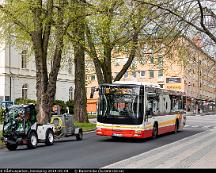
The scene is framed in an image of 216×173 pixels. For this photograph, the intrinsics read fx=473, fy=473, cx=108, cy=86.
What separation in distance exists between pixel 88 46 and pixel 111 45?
2818mm

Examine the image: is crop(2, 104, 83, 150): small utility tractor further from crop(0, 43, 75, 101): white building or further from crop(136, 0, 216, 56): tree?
crop(0, 43, 75, 101): white building

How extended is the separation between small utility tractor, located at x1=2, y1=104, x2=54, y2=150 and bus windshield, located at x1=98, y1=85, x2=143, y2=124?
13.0 feet

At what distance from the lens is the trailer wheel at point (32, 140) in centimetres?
2035

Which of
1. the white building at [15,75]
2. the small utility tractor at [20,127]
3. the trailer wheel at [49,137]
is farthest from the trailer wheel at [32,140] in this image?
the white building at [15,75]

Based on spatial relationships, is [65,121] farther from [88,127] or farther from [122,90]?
[88,127]

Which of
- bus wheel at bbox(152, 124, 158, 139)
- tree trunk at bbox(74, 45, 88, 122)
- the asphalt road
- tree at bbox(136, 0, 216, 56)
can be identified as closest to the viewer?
the asphalt road

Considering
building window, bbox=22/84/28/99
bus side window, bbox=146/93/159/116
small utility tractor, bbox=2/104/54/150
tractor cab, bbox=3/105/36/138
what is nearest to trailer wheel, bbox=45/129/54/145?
small utility tractor, bbox=2/104/54/150

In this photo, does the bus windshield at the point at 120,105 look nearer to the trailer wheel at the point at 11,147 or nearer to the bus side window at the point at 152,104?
the bus side window at the point at 152,104

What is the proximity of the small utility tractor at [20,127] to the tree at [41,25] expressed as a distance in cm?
662

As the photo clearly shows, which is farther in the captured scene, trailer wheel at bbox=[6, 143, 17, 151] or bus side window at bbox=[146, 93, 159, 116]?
bus side window at bbox=[146, 93, 159, 116]

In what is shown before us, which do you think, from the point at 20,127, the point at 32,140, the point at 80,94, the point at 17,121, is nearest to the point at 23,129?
the point at 20,127

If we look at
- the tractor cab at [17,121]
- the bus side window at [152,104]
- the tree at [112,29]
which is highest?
the tree at [112,29]

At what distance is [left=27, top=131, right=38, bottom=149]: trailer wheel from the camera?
20.3 m

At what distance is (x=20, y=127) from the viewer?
20.3 metres
